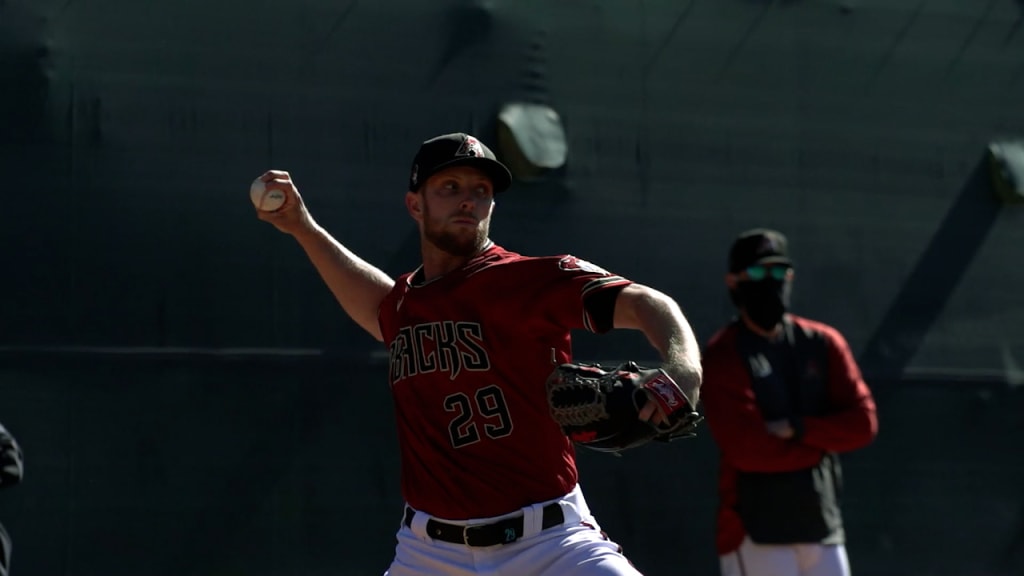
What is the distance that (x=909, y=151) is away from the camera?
8203 mm

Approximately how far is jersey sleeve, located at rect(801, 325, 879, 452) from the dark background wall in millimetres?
1113

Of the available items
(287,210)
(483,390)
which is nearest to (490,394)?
(483,390)

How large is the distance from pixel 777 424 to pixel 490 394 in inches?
90.2

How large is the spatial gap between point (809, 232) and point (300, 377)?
2.85 m

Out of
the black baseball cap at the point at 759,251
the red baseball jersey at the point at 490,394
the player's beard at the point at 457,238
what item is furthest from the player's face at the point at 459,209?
the black baseball cap at the point at 759,251

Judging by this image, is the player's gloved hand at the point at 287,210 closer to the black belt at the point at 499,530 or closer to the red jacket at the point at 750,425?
the black belt at the point at 499,530

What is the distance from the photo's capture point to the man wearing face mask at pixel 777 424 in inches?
248

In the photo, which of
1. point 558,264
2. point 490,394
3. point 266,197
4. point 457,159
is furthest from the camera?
point 266,197

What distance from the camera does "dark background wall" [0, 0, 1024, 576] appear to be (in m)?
6.59

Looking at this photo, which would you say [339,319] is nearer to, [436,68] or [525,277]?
[436,68]

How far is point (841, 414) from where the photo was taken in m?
6.50

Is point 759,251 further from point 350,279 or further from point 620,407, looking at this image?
point 620,407

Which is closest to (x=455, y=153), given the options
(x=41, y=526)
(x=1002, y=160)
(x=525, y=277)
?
(x=525, y=277)

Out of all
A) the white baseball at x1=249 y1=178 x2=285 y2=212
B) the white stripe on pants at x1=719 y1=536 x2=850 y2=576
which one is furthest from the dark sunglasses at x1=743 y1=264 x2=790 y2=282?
the white baseball at x1=249 y1=178 x2=285 y2=212
